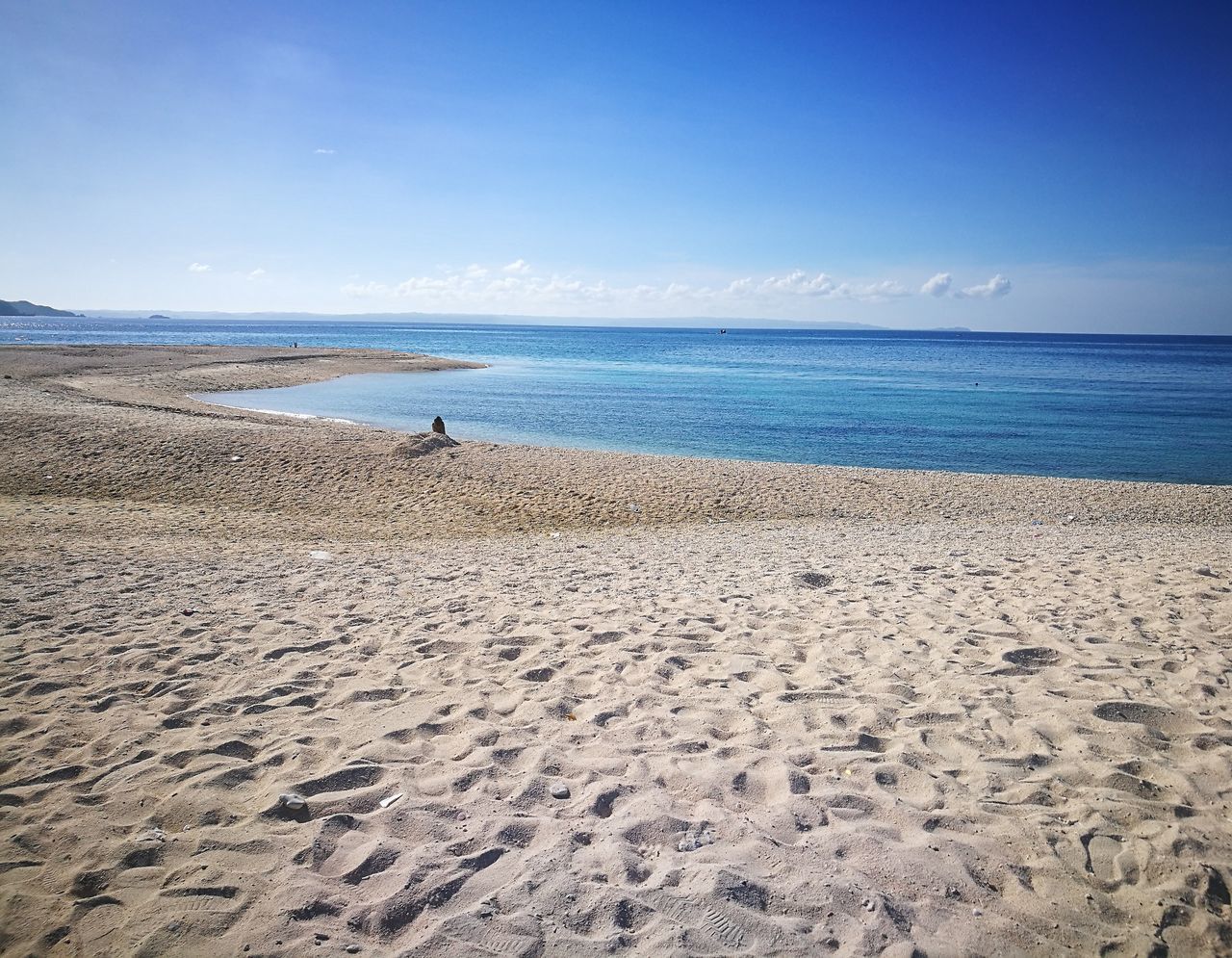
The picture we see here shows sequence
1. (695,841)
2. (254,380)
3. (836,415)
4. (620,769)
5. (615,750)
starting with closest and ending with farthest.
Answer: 1. (695,841)
2. (620,769)
3. (615,750)
4. (836,415)
5. (254,380)

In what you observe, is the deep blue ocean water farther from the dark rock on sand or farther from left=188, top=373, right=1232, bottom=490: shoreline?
the dark rock on sand

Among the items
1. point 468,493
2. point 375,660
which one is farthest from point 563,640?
point 468,493

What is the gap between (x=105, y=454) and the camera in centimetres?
1387

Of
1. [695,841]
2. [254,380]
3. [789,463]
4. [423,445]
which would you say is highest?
[254,380]

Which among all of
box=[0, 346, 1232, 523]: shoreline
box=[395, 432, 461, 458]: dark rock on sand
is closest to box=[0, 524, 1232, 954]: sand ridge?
box=[395, 432, 461, 458]: dark rock on sand

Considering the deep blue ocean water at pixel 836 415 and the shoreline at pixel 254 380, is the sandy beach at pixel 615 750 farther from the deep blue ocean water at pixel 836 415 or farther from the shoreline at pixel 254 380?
the deep blue ocean water at pixel 836 415

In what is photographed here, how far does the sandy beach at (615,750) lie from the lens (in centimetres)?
276

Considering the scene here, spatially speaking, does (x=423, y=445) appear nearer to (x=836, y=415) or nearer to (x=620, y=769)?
(x=620, y=769)

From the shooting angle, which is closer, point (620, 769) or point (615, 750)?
point (620, 769)

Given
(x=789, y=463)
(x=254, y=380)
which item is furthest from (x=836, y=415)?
(x=254, y=380)

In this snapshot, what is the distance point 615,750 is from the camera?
12.9 ft

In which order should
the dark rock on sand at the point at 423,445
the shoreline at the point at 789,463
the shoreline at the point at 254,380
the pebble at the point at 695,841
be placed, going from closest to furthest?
the pebble at the point at 695,841 → the dark rock on sand at the point at 423,445 → the shoreline at the point at 254,380 → the shoreline at the point at 789,463

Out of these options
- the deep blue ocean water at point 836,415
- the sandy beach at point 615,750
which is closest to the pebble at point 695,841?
the sandy beach at point 615,750

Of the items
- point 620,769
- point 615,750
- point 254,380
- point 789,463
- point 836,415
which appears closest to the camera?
point 620,769
